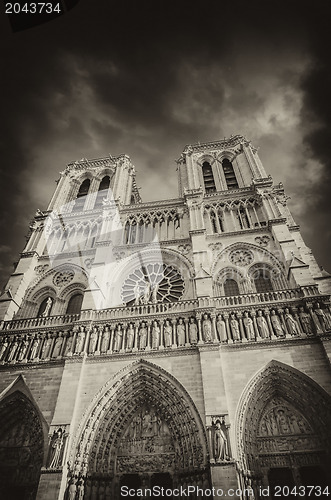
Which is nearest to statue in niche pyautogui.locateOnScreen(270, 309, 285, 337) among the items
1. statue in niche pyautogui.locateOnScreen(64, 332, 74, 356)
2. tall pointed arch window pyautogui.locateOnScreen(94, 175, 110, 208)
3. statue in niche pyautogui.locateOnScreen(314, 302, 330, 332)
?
statue in niche pyautogui.locateOnScreen(314, 302, 330, 332)

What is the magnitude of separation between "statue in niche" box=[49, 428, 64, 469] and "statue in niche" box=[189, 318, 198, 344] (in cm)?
540

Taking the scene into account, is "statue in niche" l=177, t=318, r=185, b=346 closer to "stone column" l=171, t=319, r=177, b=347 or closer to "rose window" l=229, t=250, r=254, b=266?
"stone column" l=171, t=319, r=177, b=347

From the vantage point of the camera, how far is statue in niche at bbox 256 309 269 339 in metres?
11.4

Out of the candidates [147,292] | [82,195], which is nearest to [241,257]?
[147,292]

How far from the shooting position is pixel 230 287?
49.6 ft

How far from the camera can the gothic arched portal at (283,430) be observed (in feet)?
30.3

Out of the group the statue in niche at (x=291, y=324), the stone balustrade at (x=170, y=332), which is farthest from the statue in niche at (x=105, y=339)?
the statue in niche at (x=291, y=324)

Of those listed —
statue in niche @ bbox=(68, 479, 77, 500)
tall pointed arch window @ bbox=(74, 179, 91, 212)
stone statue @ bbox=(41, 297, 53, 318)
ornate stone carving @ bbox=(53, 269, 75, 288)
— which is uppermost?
tall pointed arch window @ bbox=(74, 179, 91, 212)

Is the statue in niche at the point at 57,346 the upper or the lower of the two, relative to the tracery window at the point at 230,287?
lower

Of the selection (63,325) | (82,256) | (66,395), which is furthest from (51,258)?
(66,395)

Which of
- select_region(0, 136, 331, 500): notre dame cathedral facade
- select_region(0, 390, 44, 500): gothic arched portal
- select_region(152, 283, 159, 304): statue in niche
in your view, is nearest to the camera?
select_region(0, 136, 331, 500): notre dame cathedral facade

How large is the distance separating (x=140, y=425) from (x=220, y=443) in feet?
10.6

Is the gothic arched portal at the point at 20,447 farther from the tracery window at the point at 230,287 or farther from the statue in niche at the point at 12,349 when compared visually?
the tracery window at the point at 230,287

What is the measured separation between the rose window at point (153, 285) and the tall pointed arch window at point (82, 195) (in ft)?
28.3
